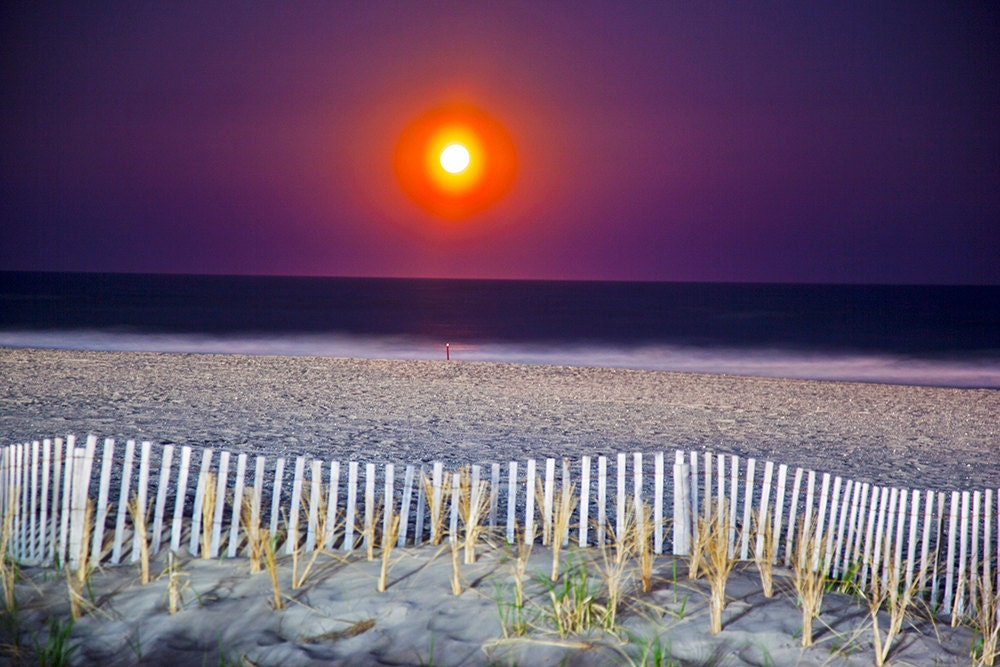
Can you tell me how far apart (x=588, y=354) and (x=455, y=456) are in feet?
66.7

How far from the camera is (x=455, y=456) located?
29.3ft

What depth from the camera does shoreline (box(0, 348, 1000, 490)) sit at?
9430 mm

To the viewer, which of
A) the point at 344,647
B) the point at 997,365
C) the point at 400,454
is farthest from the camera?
the point at 997,365

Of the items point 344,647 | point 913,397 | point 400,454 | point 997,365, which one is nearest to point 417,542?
point 344,647

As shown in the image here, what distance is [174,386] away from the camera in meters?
14.1

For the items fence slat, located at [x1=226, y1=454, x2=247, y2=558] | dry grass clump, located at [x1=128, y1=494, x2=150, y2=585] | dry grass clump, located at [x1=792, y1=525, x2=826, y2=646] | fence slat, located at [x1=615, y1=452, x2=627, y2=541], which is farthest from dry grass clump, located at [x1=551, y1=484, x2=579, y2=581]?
dry grass clump, located at [x1=128, y1=494, x2=150, y2=585]

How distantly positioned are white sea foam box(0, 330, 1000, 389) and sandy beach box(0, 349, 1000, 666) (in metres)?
7.18

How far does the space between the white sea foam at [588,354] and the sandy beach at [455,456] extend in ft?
23.5

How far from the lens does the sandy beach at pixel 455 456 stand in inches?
144

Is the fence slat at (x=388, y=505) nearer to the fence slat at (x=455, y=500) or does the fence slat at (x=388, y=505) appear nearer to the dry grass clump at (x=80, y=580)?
the fence slat at (x=455, y=500)

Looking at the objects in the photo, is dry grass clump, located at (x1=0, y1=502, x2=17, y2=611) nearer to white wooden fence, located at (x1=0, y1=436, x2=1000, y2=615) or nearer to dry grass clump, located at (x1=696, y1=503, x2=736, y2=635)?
white wooden fence, located at (x1=0, y1=436, x2=1000, y2=615)

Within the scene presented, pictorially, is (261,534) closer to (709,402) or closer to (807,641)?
(807,641)

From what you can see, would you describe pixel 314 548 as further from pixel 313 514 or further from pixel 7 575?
pixel 7 575

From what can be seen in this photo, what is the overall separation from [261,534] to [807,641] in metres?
2.60
